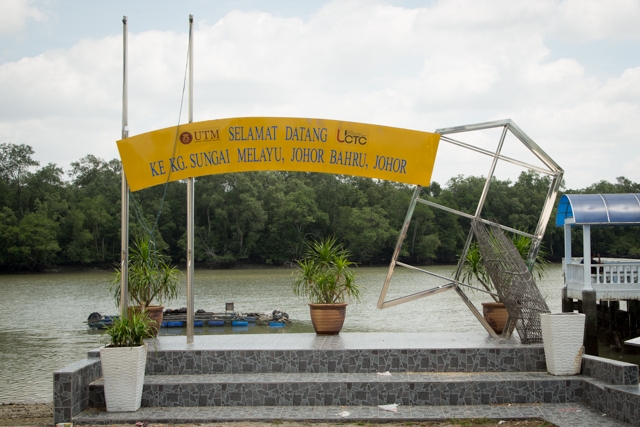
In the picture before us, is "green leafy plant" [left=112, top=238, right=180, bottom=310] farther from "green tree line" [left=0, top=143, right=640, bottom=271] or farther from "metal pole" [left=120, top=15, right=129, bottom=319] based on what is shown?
→ "green tree line" [left=0, top=143, right=640, bottom=271]

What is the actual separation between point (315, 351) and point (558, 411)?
261 centimetres

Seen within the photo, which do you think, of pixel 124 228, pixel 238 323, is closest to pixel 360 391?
pixel 124 228

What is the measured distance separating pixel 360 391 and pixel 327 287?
224 cm

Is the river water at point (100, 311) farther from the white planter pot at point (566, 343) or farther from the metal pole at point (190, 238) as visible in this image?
the metal pole at point (190, 238)

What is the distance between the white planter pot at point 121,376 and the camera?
265 inches

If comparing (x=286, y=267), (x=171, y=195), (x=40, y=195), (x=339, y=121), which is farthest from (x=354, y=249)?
(x=339, y=121)

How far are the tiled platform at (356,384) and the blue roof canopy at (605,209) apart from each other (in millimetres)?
8117

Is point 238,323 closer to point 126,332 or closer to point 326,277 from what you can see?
point 326,277

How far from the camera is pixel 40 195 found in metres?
54.1

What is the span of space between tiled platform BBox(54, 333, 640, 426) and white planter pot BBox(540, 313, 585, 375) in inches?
5.5

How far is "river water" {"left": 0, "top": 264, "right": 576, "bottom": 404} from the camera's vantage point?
14.3 meters

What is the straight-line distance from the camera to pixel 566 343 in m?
7.09

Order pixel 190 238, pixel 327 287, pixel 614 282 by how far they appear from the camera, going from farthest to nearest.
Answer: pixel 614 282 → pixel 327 287 → pixel 190 238

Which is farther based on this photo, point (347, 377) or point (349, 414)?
point (347, 377)
